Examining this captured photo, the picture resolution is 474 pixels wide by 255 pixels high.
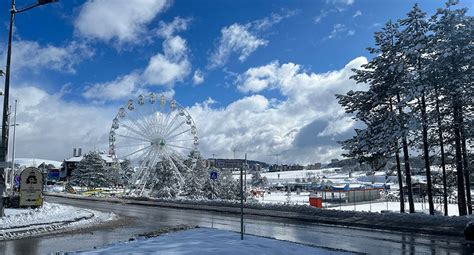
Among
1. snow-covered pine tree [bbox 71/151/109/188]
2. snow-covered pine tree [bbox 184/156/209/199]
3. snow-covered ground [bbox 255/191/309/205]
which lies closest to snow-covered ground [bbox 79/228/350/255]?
snow-covered ground [bbox 255/191/309/205]

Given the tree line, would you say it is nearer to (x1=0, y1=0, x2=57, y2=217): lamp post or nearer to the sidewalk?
the sidewalk

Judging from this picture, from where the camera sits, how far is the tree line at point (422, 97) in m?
22.5

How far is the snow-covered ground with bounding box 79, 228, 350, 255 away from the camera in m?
11.5

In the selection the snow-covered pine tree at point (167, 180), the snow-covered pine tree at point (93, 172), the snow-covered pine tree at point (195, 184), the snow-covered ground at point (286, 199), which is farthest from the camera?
the snow-covered pine tree at point (93, 172)

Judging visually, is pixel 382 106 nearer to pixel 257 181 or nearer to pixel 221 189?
pixel 221 189

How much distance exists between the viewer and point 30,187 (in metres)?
26.2

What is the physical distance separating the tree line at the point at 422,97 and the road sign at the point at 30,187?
19.5 m

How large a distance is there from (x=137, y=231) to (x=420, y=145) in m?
17.3

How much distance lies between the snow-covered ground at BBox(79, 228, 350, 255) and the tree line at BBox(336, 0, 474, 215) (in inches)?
528

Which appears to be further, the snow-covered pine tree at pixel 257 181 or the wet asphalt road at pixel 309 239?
the snow-covered pine tree at pixel 257 181

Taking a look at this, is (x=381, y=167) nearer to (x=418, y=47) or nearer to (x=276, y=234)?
(x=418, y=47)

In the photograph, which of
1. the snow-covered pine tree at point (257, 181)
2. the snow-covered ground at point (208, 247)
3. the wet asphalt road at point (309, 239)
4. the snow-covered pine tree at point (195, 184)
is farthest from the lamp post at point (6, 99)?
the snow-covered pine tree at point (257, 181)

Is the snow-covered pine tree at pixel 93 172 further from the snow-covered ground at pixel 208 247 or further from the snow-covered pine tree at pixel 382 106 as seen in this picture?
the snow-covered ground at pixel 208 247

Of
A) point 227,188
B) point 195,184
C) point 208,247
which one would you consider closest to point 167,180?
point 195,184
